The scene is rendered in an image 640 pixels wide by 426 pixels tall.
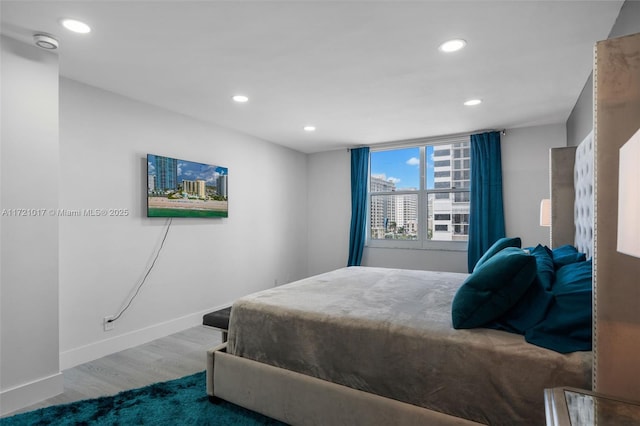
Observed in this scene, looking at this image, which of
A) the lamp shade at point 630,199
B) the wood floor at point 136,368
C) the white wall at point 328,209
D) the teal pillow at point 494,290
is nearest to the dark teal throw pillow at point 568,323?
the teal pillow at point 494,290

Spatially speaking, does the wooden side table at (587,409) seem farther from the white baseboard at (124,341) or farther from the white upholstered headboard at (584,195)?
the white baseboard at (124,341)

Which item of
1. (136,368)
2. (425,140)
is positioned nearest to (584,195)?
(425,140)

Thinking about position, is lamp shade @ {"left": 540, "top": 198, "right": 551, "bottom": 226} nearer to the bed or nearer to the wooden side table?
the bed

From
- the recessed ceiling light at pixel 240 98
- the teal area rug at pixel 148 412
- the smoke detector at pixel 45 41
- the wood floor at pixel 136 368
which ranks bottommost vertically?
the wood floor at pixel 136 368

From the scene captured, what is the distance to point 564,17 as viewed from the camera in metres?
2.04

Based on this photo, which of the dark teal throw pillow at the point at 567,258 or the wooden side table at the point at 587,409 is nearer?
the wooden side table at the point at 587,409

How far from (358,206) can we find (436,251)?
4.49 ft

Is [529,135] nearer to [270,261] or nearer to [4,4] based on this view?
[270,261]

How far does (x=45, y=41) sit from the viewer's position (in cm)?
225

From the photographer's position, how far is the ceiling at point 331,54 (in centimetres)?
197

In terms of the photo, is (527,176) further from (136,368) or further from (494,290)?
(136,368)

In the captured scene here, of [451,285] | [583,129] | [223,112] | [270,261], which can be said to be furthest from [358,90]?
[270,261]

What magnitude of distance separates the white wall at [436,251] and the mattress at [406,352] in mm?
2623

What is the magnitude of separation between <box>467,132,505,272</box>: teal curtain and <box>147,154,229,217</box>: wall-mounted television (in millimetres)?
3289
